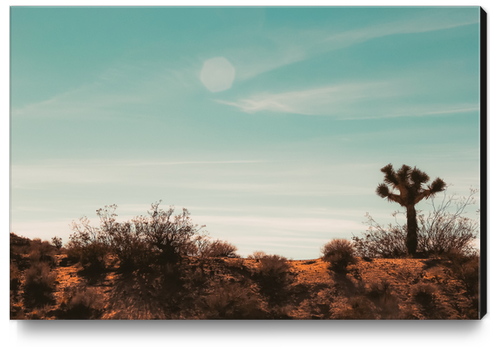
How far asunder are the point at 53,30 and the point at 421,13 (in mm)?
5852

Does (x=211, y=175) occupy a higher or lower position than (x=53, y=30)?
lower

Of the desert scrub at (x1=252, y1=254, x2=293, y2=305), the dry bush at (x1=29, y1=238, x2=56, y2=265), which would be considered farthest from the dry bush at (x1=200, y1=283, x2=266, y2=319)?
the dry bush at (x1=29, y1=238, x2=56, y2=265)

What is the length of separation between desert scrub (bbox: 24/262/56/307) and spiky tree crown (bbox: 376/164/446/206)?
17.7ft

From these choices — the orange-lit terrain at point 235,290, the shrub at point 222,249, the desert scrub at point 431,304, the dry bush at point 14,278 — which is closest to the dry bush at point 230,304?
the orange-lit terrain at point 235,290

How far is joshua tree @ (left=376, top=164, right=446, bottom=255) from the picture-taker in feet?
20.7

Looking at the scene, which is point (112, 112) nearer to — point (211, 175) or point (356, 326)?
point (211, 175)

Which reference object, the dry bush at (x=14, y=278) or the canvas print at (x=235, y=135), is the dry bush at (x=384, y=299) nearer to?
the canvas print at (x=235, y=135)

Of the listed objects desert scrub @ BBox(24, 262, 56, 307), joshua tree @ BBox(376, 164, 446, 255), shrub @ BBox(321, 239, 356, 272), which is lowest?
desert scrub @ BBox(24, 262, 56, 307)

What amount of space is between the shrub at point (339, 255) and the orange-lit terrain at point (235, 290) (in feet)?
0.43

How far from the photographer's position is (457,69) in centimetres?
605

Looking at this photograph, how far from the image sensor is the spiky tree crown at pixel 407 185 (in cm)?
627

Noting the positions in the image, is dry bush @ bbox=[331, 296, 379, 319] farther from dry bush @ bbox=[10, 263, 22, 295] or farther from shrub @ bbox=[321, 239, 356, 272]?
→ dry bush @ bbox=[10, 263, 22, 295]

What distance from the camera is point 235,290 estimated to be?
5980 millimetres
